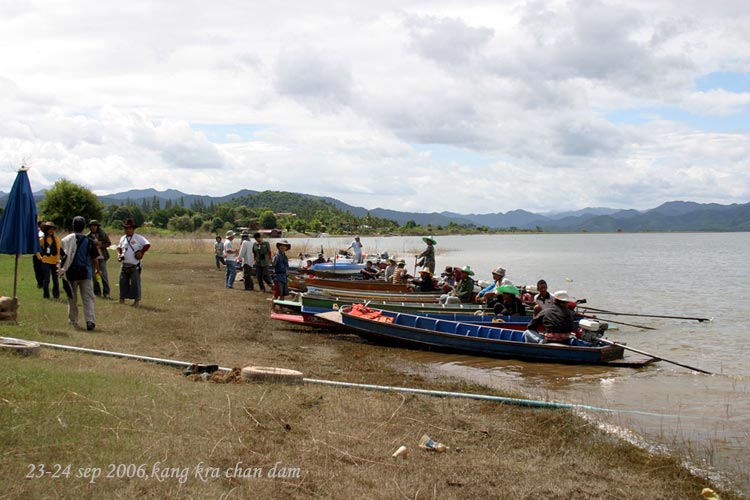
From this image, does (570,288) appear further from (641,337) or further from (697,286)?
(641,337)

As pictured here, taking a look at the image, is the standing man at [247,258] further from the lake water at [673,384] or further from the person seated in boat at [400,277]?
the lake water at [673,384]

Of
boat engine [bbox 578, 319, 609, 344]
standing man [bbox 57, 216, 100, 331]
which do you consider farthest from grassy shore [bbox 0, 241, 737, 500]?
boat engine [bbox 578, 319, 609, 344]

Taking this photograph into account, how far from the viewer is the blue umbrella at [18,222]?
10594 mm

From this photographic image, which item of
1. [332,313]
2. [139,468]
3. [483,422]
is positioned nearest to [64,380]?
[139,468]

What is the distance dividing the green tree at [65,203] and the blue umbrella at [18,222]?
189 ft

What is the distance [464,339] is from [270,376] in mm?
6655

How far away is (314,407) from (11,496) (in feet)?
11.8

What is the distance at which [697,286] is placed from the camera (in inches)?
1395

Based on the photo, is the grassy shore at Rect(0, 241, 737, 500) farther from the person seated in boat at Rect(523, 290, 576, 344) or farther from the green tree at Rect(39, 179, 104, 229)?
the green tree at Rect(39, 179, 104, 229)

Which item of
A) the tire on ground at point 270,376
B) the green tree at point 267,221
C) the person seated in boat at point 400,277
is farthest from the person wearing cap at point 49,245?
the green tree at point 267,221

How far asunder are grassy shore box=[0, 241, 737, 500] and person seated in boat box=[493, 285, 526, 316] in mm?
6379

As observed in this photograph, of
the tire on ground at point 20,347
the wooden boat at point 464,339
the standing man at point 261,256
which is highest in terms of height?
the standing man at point 261,256

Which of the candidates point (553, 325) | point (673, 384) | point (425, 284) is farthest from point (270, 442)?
point (425, 284)

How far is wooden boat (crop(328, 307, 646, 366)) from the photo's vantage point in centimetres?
1330
